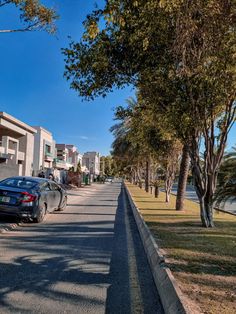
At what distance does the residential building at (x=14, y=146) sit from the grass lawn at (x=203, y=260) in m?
24.7

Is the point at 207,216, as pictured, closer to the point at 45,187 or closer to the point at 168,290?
the point at 45,187

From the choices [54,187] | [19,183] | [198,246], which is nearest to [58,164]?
[54,187]

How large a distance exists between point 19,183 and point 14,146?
A: 2958 centimetres

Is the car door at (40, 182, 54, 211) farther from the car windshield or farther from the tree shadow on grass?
the tree shadow on grass

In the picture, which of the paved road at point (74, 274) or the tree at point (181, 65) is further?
the tree at point (181, 65)

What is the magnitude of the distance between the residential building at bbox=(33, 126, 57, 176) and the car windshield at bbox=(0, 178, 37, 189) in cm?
4246

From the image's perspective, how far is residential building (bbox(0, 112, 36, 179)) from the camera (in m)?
35.0

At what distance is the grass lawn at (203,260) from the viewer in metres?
5.00

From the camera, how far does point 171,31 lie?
9.79 metres

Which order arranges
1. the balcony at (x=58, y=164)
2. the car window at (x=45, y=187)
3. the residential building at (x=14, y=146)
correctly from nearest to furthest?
the car window at (x=45, y=187), the residential building at (x=14, y=146), the balcony at (x=58, y=164)

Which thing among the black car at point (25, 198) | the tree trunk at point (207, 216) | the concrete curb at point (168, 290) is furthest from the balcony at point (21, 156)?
the concrete curb at point (168, 290)

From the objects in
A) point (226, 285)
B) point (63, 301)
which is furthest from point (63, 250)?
point (226, 285)

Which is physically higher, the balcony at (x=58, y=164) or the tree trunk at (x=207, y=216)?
the balcony at (x=58, y=164)

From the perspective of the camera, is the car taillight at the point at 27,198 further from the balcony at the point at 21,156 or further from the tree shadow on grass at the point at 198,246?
the balcony at the point at 21,156
